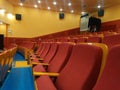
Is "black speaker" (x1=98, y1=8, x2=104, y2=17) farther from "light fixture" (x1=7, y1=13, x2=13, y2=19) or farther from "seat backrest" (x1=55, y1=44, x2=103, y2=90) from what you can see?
"seat backrest" (x1=55, y1=44, x2=103, y2=90)

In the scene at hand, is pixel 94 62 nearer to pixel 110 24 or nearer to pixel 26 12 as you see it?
pixel 110 24

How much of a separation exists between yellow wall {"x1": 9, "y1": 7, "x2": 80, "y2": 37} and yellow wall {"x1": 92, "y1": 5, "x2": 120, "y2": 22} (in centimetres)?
293

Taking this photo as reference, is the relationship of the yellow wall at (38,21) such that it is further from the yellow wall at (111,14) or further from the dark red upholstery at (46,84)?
the dark red upholstery at (46,84)

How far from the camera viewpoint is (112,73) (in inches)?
26.7

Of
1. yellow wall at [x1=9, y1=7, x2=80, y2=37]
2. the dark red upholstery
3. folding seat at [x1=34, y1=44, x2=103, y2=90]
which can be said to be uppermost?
yellow wall at [x1=9, y1=7, x2=80, y2=37]

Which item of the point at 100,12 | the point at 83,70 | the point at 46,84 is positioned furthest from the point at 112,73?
the point at 100,12

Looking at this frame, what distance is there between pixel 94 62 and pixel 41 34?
1008 cm

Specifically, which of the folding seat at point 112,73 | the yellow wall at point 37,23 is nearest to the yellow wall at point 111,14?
the yellow wall at point 37,23

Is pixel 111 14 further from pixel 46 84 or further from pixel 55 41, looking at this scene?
pixel 46 84

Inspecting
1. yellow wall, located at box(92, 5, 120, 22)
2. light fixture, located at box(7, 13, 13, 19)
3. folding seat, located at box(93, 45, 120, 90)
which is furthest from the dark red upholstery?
light fixture, located at box(7, 13, 13, 19)

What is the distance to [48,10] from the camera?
10836mm

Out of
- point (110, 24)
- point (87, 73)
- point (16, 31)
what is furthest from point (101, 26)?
point (87, 73)

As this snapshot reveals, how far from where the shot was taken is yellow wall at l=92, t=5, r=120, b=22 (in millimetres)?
8885

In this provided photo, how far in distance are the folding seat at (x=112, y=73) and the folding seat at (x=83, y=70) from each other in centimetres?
13
